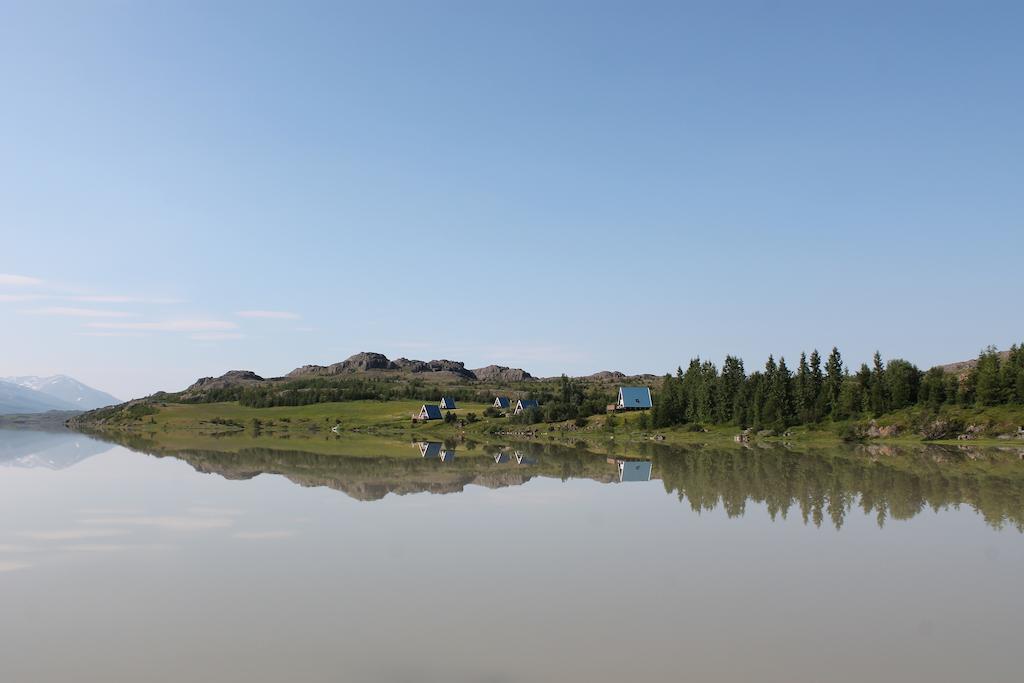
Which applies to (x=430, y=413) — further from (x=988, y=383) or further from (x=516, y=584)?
(x=516, y=584)

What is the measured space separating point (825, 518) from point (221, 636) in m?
27.0

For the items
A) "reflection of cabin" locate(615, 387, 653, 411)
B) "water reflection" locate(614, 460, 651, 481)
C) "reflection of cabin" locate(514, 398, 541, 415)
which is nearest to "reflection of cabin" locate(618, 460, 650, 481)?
"water reflection" locate(614, 460, 651, 481)

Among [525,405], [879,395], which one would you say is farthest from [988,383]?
[525,405]

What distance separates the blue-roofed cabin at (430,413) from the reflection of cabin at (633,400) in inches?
1801

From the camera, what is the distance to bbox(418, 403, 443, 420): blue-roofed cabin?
596 ft

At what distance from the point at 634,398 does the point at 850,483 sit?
11631 cm

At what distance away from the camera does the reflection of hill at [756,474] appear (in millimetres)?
38594

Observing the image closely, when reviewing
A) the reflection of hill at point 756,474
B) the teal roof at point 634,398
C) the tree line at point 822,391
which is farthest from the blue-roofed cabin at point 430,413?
the reflection of hill at point 756,474

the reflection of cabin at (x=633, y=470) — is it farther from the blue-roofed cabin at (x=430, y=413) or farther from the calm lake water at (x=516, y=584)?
the blue-roofed cabin at (x=430, y=413)

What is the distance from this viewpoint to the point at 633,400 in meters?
163

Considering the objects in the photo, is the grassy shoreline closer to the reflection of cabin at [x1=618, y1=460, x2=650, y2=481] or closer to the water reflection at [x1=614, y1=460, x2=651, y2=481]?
the water reflection at [x1=614, y1=460, x2=651, y2=481]

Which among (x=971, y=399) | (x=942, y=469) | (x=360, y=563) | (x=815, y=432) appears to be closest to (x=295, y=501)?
(x=360, y=563)

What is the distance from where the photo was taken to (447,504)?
132 feet

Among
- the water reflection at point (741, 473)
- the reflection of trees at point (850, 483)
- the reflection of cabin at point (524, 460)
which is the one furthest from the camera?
the reflection of cabin at point (524, 460)
